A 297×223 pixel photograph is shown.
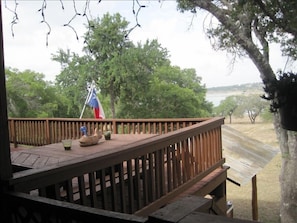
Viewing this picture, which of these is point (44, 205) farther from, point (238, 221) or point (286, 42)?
point (286, 42)

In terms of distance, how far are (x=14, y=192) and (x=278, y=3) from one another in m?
4.40

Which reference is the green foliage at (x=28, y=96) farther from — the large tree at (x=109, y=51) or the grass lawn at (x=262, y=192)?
the grass lawn at (x=262, y=192)

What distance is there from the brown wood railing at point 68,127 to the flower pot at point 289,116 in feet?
9.80

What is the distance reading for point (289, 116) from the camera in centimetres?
195

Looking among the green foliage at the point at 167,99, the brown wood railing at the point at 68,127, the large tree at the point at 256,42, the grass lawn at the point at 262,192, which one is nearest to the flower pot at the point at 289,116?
the brown wood railing at the point at 68,127

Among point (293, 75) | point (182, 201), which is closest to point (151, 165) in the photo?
point (293, 75)

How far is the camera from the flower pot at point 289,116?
1.91 meters

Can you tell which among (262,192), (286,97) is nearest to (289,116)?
(286,97)

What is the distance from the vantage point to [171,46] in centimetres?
1869

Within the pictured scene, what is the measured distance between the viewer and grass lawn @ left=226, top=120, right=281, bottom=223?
1040cm

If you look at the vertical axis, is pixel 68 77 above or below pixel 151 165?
above

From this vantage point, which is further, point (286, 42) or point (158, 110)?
point (158, 110)

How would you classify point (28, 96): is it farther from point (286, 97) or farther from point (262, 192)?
point (286, 97)

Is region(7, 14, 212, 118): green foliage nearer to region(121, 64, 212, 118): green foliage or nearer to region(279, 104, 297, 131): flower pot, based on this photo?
region(121, 64, 212, 118): green foliage
